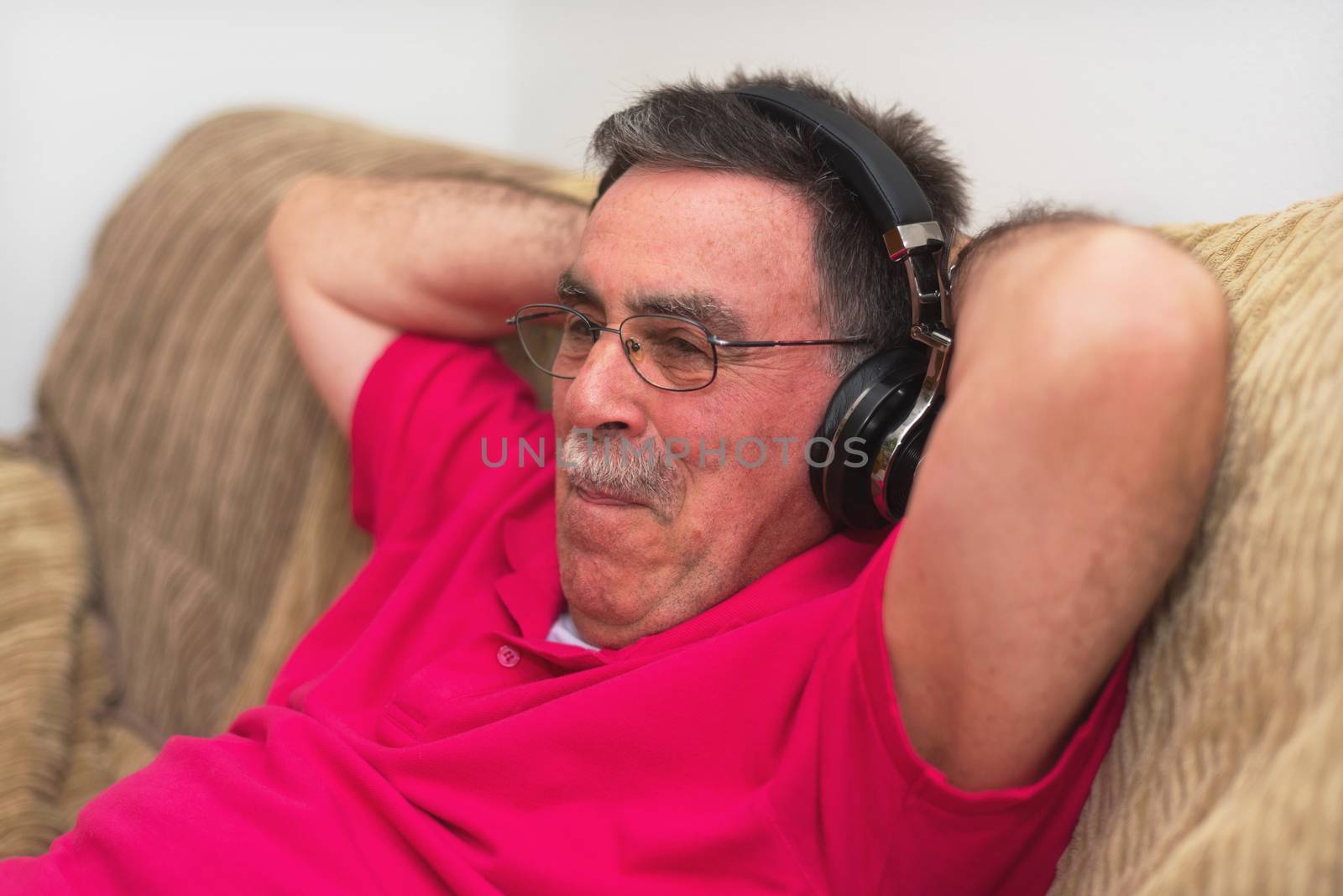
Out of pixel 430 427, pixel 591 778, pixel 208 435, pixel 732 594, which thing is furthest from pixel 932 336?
pixel 208 435

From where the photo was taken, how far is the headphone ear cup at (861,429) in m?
0.90

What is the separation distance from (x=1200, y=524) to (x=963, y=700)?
204 mm

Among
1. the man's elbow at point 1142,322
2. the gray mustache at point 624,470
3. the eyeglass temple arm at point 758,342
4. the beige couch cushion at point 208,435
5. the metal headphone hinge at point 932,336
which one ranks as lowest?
the beige couch cushion at point 208,435

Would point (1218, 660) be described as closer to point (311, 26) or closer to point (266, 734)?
point (266, 734)

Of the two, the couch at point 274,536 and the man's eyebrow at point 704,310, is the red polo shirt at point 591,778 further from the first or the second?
the man's eyebrow at point 704,310

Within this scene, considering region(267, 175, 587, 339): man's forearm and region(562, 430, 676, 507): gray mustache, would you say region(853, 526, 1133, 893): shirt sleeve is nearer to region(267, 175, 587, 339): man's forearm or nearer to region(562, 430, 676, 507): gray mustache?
→ region(562, 430, 676, 507): gray mustache

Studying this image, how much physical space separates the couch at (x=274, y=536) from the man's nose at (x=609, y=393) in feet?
1.47

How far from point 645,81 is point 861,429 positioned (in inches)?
47.7

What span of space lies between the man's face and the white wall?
0.33 m

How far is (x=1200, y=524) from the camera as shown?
0.74m

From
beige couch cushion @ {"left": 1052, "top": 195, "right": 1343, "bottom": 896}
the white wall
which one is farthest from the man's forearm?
beige couch cushion @ {"left": 1052, "top": 195, "right": 1343, "bottom": 896}

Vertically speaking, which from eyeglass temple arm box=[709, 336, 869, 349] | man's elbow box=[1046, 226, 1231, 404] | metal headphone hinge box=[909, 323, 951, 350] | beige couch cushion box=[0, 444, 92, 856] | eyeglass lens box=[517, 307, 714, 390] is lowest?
beige couch cushion box=[0, 444, 92, 856]

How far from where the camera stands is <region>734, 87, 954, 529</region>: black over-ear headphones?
87cm

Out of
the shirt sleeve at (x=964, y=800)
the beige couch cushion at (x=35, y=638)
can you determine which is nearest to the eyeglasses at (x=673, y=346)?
the shirt sleeve at (x=964, y=800)
